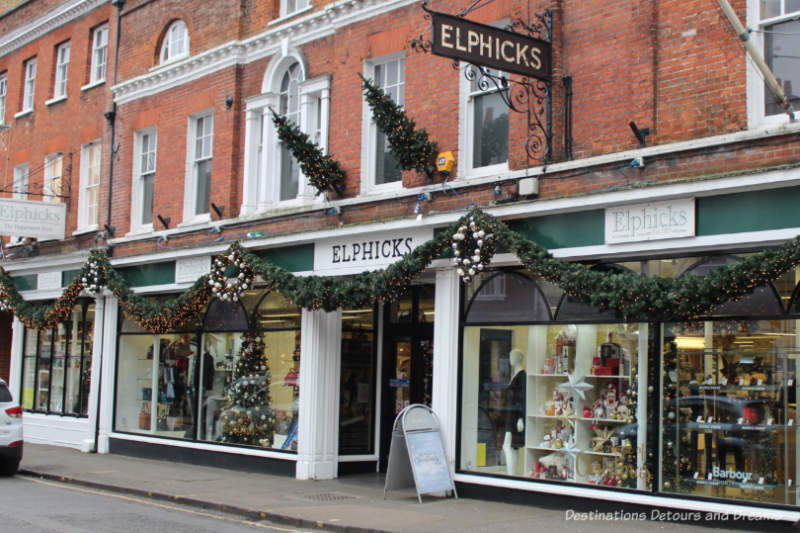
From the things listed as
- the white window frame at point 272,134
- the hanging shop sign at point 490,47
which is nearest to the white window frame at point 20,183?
the white window frame at point 272,134

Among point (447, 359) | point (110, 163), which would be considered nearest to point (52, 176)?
point (110, 163)

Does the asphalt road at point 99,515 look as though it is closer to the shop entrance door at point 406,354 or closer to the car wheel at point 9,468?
the car wheel at point 9,468

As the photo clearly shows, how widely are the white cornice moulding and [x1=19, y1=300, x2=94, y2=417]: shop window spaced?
727cm

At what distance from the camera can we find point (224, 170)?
17.0 m

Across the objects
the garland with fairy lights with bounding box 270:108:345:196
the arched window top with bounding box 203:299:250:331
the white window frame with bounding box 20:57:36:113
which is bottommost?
the arched window top with bounding box 203:299:250:331

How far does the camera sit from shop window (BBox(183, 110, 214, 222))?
1764cm

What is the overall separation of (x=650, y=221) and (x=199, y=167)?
10410 mm

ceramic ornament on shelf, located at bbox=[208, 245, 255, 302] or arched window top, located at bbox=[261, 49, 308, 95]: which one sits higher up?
arched window top, located at bbox=[261, 49, 308, 95]

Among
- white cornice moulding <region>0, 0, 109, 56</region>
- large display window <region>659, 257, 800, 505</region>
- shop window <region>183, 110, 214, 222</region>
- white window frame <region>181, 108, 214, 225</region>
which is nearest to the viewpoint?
large display window <region>659, 257, 800, 505</region>

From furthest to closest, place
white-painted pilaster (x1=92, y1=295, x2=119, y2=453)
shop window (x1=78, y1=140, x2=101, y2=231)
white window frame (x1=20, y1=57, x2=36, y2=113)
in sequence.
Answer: white window frame (x1=20, y1=57, x2=36, y2=113) → shop window (x1=78, y1=140, x2=101, y2=231) → white-painted pilaster (x1=92, y1=295, x2=119, y2=453)

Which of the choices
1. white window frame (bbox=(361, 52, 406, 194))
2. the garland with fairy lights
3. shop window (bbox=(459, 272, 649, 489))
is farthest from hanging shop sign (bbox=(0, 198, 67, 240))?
shop window (bbox=(459, 272, 649, 489))

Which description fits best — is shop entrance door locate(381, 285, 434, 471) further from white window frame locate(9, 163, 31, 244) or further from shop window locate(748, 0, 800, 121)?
white window frame locate(9, 163, 31, 244)

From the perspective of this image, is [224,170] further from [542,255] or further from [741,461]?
[741,461]

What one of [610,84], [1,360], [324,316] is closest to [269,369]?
[324,316]
